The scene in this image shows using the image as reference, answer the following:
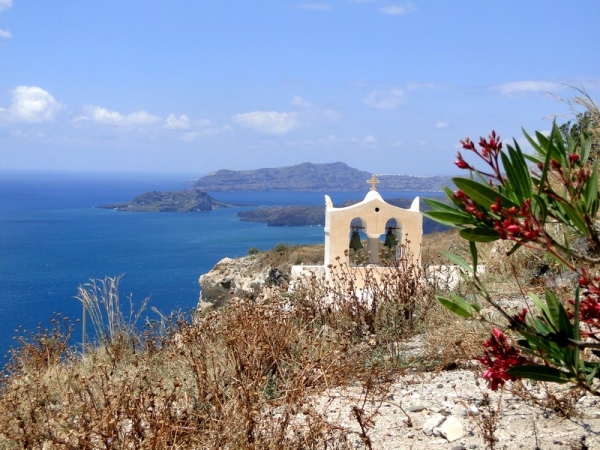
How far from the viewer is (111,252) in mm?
64250

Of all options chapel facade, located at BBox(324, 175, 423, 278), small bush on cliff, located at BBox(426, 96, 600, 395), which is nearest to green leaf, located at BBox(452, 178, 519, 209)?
small bush on cliff, located at BBox(426, 96, 600, 395)

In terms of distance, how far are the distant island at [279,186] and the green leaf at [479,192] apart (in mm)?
70869

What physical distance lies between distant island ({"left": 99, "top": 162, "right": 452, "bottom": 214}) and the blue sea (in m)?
3.56

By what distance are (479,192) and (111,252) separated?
6615cm

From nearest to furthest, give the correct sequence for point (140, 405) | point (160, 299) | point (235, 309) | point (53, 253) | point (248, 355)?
point (140, 405), point (248, 355), point (235, 309), point (160, 299), point (53, 253)

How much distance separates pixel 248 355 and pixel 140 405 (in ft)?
2.03

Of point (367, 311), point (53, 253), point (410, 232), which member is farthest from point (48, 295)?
point (367, 311)

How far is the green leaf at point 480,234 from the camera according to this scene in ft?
4.96

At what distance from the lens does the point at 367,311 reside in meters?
5.32

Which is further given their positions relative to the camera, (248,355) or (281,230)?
(281,230)

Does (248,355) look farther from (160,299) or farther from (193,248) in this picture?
(193,248)

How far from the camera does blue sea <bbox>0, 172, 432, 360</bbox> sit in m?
38.0

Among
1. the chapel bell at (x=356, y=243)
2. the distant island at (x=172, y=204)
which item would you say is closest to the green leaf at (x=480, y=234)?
the chapel bell at (x=356, y=243)

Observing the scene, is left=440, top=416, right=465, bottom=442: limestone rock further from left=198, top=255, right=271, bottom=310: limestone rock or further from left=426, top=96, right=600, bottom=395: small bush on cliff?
left=198, top=255, right=271, bottom=310: limestone rock
